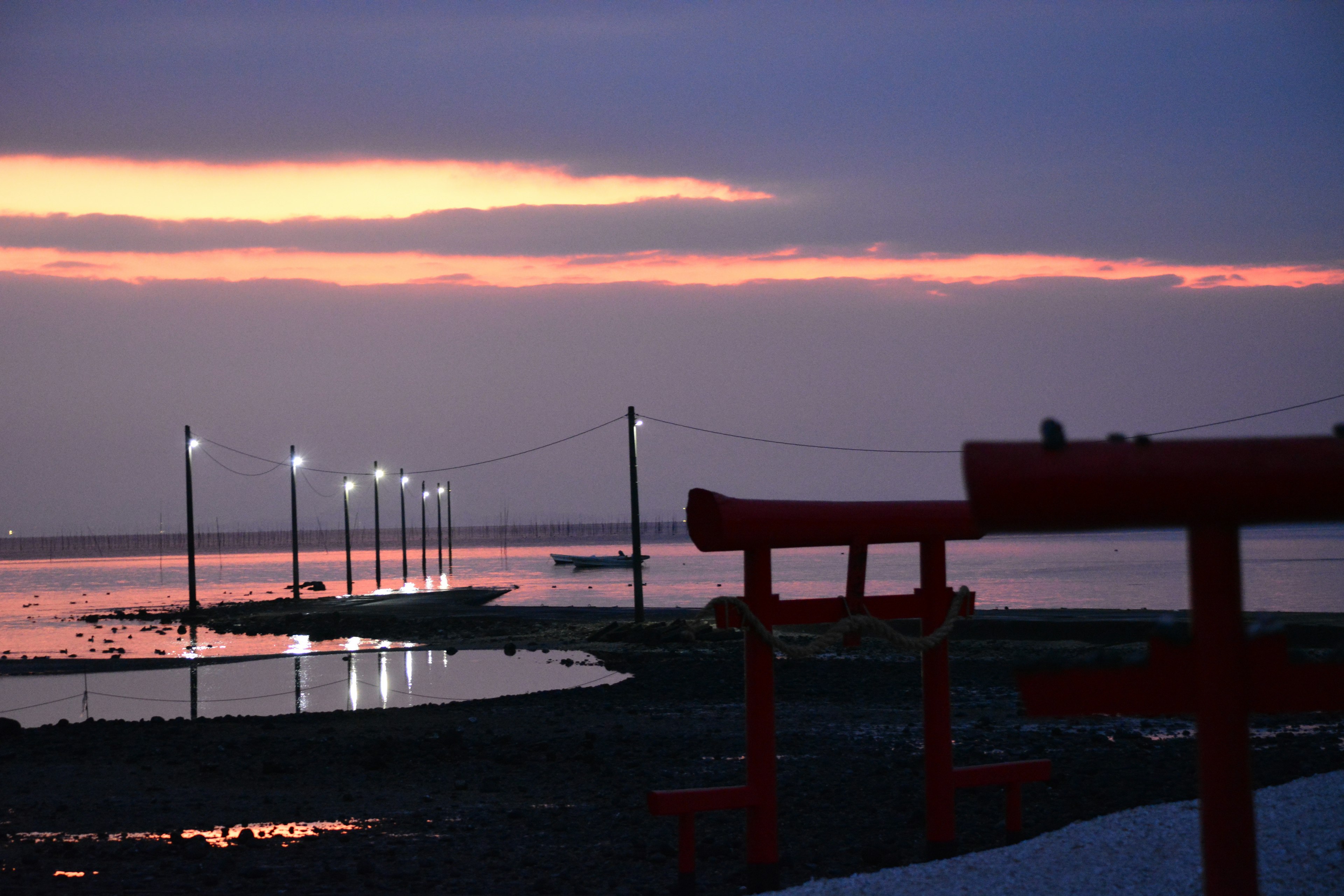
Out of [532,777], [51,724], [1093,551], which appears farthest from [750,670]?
[1093,551]

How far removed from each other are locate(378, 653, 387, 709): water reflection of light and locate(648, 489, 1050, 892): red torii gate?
13.5m

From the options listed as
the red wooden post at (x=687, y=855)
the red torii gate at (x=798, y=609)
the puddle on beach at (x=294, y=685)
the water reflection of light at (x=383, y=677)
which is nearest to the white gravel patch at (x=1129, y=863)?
the red torii gate at (x=798, y=609)

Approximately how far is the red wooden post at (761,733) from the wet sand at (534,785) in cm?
71

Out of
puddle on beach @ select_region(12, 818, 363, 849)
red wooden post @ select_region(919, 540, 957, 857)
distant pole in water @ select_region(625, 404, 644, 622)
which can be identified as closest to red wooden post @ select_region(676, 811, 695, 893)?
red wooden post @ select_region(919, 540, 957, 857)

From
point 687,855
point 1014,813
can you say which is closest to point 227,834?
point 687,855

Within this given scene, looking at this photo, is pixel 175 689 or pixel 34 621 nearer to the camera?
pixel 175 689

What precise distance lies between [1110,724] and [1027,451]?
1368 centimetres

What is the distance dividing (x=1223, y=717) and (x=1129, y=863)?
4.56 meters

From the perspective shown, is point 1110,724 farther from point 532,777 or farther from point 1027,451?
point 1027,451

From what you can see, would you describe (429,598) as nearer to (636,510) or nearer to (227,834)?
(636,510)

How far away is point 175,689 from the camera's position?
26.8m

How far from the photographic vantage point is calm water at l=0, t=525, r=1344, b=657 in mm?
43344

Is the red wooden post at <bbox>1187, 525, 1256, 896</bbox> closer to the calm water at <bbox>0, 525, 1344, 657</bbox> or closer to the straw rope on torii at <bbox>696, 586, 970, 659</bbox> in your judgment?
the straw rope on torii at <bbox>696, 586, 970, 659</bbox>

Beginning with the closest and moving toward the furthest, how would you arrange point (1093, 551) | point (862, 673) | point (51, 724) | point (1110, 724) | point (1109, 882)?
point (1109, 882) → point (1110, 724) → point (51, 724) → point (862, 673) → point (1093, 551)
